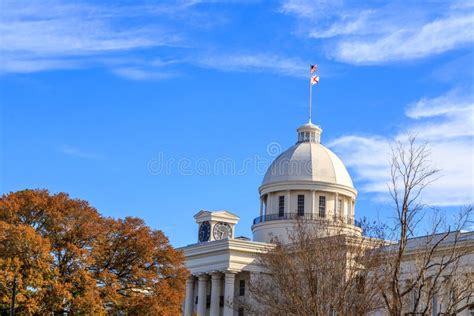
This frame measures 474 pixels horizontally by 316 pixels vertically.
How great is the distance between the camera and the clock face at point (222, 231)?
7281 cm

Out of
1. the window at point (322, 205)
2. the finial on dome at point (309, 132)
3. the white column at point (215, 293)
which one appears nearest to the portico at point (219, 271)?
the white column at point (215, 293)

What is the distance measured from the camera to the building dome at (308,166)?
240 feet

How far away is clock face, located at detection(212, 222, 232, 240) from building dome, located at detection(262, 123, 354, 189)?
542 centimetres

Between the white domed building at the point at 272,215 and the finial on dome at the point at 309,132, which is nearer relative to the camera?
the white domed building at the point at 272,215

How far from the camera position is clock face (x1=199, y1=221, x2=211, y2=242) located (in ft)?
239

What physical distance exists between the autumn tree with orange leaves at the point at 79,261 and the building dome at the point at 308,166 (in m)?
25.8

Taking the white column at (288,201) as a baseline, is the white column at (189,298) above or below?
below

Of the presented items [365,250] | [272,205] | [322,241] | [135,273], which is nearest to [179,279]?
[135,273]

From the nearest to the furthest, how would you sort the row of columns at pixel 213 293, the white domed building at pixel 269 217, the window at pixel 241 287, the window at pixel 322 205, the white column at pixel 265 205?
the row of columns at pixel 213 293
the white domed building at pixel 269 217
the window at pixel 241 287
the window at pixel 322 205
the white column at pixel 265 205

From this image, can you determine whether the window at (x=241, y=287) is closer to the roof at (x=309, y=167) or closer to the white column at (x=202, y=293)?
the white column at (x=202, y=293)

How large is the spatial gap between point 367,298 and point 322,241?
7.01 metres

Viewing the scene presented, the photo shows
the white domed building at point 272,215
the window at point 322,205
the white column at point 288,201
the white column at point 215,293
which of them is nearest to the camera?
the white domed building at point 272,215

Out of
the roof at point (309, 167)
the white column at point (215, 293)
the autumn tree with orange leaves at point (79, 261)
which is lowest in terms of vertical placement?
the autumn tree with orange leaves at point (79, 261)

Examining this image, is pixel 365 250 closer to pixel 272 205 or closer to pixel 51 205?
pixel 51 205
